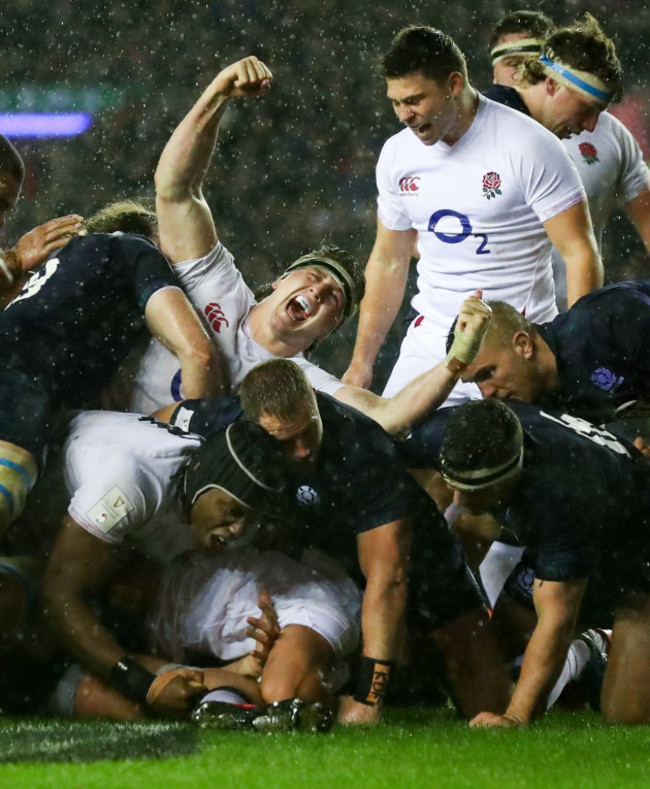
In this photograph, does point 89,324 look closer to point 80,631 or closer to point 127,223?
point 127,223

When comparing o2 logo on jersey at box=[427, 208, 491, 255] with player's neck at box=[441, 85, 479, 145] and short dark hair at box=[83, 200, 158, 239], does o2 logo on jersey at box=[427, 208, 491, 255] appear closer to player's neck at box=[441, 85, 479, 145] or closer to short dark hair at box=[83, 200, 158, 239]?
player's neck at box=[441, 85, 479, 145]

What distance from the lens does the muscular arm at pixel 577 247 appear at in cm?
371

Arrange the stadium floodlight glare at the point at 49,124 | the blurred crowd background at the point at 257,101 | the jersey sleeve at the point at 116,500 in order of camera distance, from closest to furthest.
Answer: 1. the jersey sleeve at the point at 116,500
2. the blurred crowd background at the point at 257,101
3. the stadium floodlight glare at the point at 49,124

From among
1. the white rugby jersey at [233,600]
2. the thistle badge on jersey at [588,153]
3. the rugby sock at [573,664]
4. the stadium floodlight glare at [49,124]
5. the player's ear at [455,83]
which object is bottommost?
the rugby sock at [573,664]

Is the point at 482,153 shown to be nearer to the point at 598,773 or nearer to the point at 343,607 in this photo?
the point at 343,607

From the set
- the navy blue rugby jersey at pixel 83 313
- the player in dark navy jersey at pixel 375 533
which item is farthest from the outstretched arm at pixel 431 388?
the navy blue rugby jersey at pixel 83 313

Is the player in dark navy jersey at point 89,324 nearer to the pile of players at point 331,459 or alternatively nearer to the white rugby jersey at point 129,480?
the pile of players at point 331,459

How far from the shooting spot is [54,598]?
2.96m

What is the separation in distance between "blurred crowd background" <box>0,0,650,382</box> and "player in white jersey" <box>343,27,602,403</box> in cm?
273

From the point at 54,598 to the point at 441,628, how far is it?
94 centimetres

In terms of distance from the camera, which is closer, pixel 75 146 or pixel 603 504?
pixel 603 504

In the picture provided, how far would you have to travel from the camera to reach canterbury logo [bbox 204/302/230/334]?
12.3ft

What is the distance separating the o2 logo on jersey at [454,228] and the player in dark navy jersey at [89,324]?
2.74 ft

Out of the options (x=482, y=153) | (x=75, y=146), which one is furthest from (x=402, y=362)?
(x=75, y=146)
